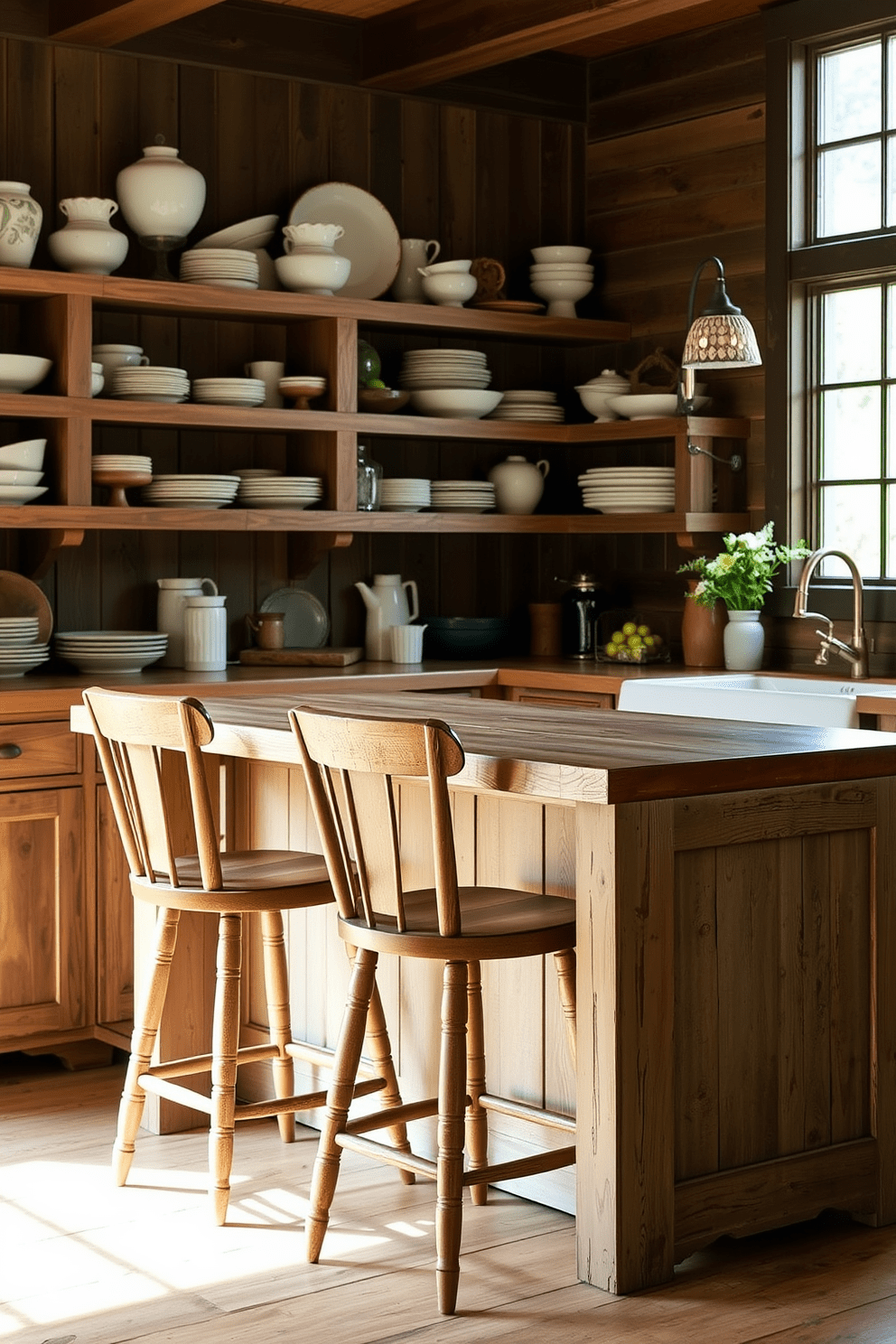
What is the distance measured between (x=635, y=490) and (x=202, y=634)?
1.37 metres

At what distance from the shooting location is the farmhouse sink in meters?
4.13

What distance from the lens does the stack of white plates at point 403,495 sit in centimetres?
511

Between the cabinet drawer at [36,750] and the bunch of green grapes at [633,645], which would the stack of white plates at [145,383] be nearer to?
the cabinet drawer at [36,750]

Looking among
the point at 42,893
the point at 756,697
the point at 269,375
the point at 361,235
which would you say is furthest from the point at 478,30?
the point at 42,893

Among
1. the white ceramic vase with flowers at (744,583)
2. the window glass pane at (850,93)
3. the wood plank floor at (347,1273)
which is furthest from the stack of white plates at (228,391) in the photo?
the wood plank floor at (347,1273)

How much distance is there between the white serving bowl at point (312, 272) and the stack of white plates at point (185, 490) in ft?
1.97

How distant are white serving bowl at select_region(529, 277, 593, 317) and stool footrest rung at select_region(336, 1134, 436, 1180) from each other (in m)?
3.29

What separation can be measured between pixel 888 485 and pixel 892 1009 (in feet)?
7.29

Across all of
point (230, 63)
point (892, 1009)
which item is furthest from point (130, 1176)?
point (230, 63)

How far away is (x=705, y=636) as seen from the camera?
16.6 feet

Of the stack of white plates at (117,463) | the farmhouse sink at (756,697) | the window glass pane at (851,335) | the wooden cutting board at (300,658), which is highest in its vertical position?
the window glass pane at (851,335)

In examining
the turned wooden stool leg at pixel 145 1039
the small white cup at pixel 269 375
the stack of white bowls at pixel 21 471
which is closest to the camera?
the turned wooden stool leg at pixel 145 1039

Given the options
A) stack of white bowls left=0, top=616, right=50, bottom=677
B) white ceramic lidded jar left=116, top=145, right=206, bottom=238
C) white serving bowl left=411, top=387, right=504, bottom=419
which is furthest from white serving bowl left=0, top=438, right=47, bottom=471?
white serving bowl left=411, top=387, right=504, bottom=419

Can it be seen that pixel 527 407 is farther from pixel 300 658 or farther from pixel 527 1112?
pixel 527 1112
